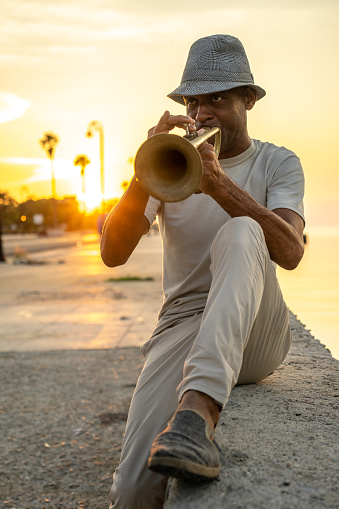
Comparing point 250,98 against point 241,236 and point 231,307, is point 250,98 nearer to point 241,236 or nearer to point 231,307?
point 241,236

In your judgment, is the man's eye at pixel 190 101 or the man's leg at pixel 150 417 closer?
the man's leg at pixel 150 417


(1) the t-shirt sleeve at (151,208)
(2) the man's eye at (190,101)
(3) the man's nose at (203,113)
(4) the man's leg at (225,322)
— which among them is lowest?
(4) the man's leg at (225,322)

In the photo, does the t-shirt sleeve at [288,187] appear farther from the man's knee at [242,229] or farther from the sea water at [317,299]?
the sea water at [317,299]

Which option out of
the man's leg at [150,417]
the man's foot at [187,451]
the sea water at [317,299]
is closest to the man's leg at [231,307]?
the man's foot at [187,451]

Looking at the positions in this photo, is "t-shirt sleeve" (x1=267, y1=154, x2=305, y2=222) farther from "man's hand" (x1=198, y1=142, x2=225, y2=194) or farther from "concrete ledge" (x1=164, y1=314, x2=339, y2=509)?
"concrete ledge" (x1=164, y1=314, x2=339, y2=509)

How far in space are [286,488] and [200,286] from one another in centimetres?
103

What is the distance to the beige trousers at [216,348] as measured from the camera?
1847mm

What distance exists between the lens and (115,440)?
358cm

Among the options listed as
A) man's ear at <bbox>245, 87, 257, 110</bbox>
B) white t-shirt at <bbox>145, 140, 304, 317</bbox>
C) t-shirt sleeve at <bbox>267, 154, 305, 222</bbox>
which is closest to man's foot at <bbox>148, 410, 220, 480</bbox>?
white t-shirt at <bbox>145, 140, 304, 317</bbox>

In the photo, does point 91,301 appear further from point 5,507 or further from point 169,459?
point 169,459

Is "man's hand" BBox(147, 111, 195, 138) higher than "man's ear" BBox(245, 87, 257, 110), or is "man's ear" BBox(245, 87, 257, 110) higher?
"man's ear" BBox(245, 87, 257, 110)

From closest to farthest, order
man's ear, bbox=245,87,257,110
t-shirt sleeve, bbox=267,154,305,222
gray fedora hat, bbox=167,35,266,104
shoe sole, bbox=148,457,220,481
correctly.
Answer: shoe sole, bbox=148,457,220,481
t-shirt sleeve, bbox=267,154,305,222
gray fedora hat, bbox=167,35,266,104
man's ear, bbox=245,87,257,110

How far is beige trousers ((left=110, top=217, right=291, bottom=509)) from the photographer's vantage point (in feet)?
6.06

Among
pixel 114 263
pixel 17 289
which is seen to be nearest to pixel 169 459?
pixel 114 263
